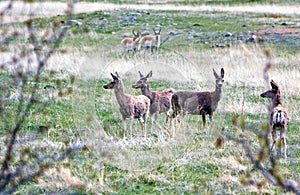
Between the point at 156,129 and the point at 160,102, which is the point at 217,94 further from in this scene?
the point at 156,129

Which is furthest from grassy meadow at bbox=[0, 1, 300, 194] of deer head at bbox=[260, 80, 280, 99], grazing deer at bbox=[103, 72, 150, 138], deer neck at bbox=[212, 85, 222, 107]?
deer head at bbox=[260, 80, 280, 99]

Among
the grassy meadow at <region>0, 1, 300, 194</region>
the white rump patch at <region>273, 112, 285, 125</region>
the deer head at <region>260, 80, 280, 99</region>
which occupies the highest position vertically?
the deer head at <region>260, 80, 280, 99</region>

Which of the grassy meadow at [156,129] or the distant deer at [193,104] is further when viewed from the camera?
the distant deer at [193,104]

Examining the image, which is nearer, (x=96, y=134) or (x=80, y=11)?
(x=96, y=134)

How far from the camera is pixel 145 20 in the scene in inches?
1313


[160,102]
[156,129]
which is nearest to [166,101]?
[160,102]

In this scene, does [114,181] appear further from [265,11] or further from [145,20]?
[265,11]

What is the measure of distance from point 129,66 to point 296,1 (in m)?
32.6

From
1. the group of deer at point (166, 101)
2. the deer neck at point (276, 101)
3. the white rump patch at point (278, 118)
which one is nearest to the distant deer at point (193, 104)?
the group of deer at point (166, 101)

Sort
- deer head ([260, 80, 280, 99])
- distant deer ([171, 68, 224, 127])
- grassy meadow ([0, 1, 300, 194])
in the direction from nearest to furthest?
grassy meadow ([0, 1, 300, 194]), deer head ([260, 80, 280, 99]), distant deer ([171, 68, 224, 127])

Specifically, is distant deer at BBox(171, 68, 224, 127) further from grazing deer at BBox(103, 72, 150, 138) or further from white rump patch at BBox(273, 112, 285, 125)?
white rump patch at BBox(273, 112, 285, 125)

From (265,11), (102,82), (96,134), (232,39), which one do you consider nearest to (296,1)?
(265,11)

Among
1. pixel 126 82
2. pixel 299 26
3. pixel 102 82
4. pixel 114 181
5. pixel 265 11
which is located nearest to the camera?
pixel 114 181

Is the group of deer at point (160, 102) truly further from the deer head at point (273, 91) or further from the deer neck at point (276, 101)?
the deer neck at point (276, 101)
